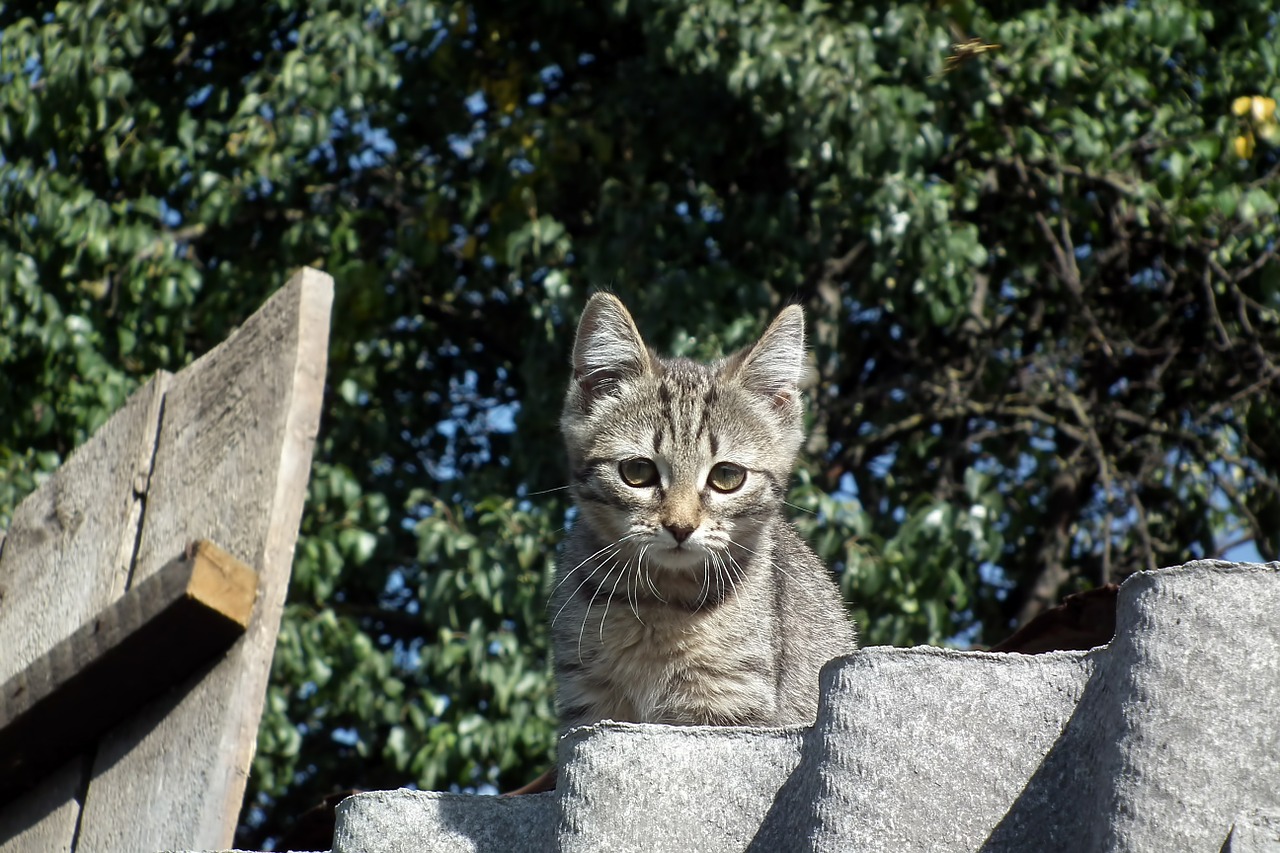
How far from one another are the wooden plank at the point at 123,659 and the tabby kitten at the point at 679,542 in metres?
1.14

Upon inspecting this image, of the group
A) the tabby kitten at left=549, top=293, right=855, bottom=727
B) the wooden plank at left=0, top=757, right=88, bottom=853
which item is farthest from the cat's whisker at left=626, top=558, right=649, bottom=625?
the wooden plank at left=0, top=757, right=88, bottom=853

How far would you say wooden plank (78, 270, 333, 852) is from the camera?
9.31 ft

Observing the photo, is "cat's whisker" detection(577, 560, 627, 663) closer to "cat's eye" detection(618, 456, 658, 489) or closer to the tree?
"cat's eye" detection(618, 456, 658, 489)

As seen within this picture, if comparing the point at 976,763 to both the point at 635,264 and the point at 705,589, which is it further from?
the point at 635,264

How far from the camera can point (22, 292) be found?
6.61 metres

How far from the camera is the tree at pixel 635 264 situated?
6281 mm

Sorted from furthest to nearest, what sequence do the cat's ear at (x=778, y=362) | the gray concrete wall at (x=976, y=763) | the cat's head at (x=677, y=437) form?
the cat's ear at (x=778, y=362) → the cat's head at (x=677, y=437) → the gray concrete wall at (x=976, y=763)

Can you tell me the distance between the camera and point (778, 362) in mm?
4242

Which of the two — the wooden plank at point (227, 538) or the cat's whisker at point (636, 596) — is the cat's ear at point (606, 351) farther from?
the wooden plank at point (227, 538)

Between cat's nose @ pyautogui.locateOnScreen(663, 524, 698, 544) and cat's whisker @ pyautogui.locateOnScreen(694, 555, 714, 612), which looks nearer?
cat's nose @ pyautogui.locateOnScreen(663, 524, 698, 544)

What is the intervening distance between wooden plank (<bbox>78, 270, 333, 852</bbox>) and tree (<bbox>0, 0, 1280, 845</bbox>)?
2985 millimetres

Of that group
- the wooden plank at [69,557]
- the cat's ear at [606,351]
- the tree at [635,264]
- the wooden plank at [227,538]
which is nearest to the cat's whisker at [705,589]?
the cat's ear at [606,351]

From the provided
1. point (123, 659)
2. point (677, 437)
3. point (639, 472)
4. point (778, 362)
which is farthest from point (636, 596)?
point (123, 659)

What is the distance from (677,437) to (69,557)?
1.60 m
